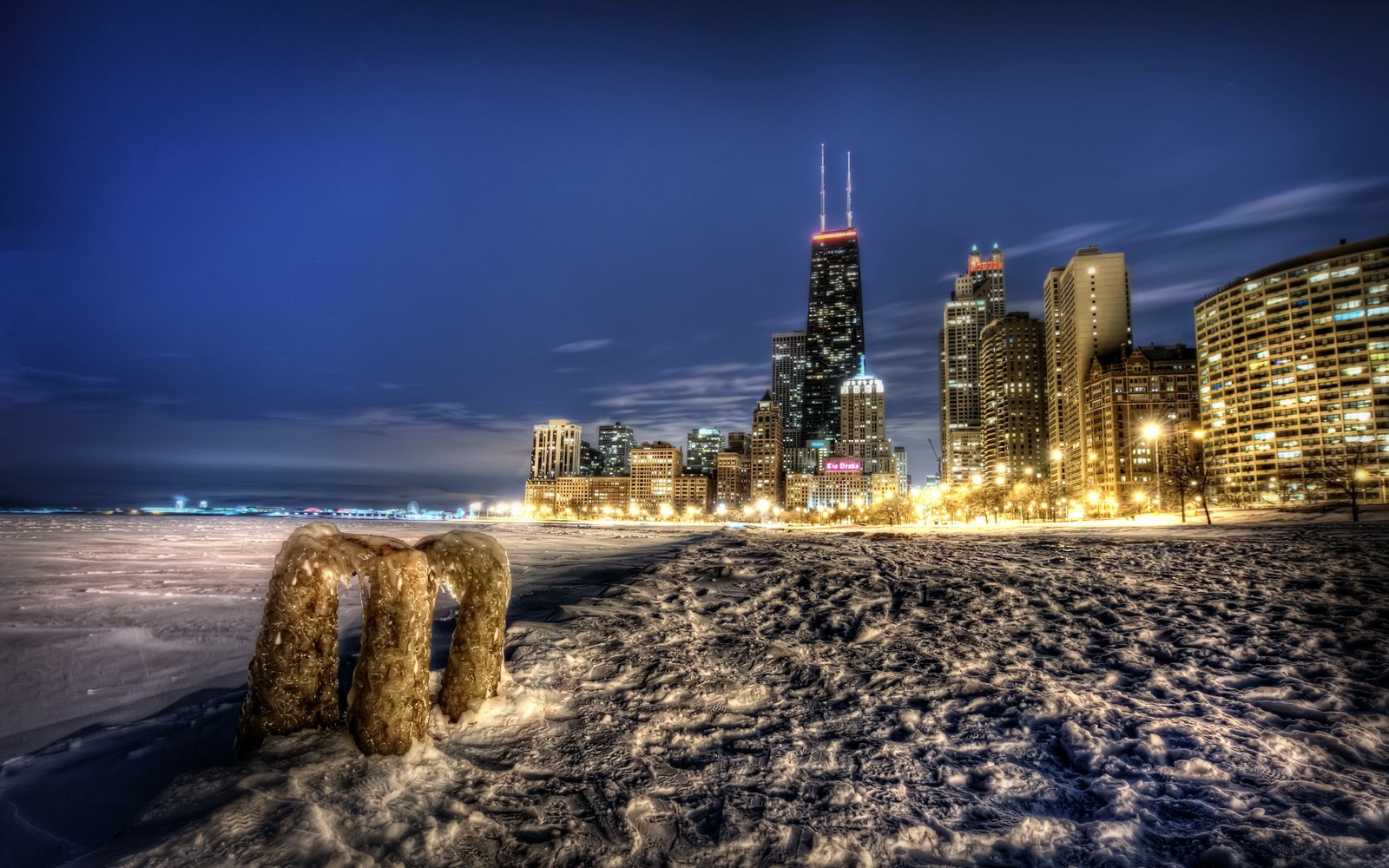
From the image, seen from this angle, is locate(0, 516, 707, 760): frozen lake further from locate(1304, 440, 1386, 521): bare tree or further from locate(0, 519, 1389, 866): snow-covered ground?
locate(1304, 440, 1386, 521): bare tree

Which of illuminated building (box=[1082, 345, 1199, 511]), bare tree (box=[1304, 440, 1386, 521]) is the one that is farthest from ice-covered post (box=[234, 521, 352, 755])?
illuminated building (box=[1082, 345, 1199, 511])

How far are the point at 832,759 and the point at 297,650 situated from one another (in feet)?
15.7

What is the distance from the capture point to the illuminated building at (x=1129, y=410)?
15888 cm

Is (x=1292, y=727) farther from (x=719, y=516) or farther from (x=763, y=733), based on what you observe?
(x=719, y=516)

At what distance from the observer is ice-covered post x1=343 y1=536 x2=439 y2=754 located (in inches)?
192

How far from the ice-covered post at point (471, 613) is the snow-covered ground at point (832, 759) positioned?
31 centimetres

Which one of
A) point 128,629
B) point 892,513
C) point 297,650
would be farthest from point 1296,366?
point 128,629

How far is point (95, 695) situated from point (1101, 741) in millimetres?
11401

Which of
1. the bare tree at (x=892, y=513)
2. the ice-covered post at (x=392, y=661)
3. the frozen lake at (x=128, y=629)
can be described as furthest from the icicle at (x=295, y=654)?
the bare tree at (x=892, y=513)

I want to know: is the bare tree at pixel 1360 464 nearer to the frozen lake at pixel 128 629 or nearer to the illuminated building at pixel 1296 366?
the illuminated building at pixel 1296 366

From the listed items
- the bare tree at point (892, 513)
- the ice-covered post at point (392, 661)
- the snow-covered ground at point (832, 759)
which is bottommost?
the bare tree at point (892, 513)

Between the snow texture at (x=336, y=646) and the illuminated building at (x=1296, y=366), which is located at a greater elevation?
the illuminated building at (x=1296, y=366)

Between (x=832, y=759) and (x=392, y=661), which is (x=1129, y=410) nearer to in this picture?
(x=832, y=759)

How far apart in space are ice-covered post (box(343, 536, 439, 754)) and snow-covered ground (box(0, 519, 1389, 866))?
0.67 feet
